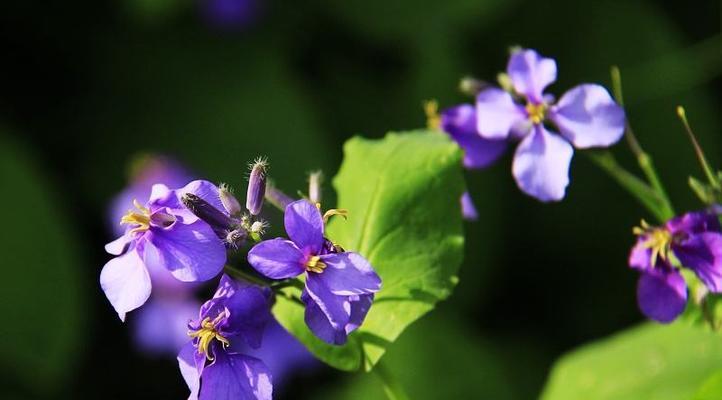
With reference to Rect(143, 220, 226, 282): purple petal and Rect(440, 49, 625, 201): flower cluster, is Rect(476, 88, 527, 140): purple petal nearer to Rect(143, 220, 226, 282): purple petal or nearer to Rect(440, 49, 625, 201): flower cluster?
Rect(440, 49, 625, 201): flower cluster

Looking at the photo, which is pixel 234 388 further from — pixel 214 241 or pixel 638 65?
pixel 638 65

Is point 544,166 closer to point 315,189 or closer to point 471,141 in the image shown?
point 471,141

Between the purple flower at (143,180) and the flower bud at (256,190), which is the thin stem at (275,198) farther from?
the purple flower at (143,180)

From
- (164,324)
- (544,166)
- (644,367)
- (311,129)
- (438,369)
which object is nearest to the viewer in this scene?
(544,166)

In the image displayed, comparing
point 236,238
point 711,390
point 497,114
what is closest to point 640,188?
point 497,114

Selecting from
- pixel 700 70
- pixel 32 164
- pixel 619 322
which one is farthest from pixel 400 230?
pixel 32 164

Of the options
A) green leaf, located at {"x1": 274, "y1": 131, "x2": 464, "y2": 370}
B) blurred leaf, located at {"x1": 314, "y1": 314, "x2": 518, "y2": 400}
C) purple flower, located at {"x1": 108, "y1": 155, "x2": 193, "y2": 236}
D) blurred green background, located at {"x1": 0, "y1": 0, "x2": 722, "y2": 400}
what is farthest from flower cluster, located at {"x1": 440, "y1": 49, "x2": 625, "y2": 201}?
purple flower, located at {"x1": 108, "y1": 155, "x2": 193, "y2": 236}

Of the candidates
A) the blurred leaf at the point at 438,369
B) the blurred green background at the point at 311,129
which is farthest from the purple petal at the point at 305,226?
the blurred green background at the point at 311,129
